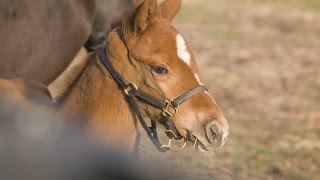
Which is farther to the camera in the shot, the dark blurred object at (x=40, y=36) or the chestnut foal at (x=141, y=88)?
the dark blurred object at (x=40, y=36)

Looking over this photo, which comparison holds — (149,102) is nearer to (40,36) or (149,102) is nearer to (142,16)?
(142,16)

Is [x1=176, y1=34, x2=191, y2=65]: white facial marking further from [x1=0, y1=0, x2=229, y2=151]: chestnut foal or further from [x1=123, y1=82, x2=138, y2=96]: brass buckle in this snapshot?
[x1=123, y1=82, x2=138, y2=96]: brass buckle

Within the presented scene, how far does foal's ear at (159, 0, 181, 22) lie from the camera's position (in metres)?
4.83

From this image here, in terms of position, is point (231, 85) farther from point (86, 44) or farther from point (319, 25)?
point (319, 25)

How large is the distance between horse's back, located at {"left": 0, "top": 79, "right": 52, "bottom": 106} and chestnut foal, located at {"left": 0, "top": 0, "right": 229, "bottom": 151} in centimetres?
21

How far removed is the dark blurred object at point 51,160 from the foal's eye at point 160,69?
279cm

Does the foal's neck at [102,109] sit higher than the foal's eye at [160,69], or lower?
lower

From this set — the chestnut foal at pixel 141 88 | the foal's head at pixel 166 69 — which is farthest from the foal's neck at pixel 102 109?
the foal's head at pixel 166 69

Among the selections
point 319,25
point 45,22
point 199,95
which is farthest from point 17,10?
point 319,25

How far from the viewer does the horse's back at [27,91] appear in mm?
4648

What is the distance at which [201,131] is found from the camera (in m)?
4.22

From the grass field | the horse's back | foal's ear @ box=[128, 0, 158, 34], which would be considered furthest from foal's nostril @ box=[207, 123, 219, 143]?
the grass field

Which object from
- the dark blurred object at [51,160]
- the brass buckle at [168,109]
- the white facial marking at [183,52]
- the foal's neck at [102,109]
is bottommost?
the dark blurred object at [51,160]

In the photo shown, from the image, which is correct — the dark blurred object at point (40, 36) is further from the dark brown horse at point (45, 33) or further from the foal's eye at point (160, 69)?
the foal's eye at point (160, 69)
